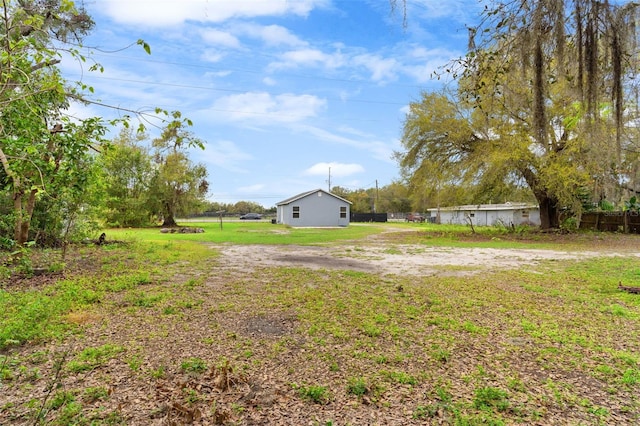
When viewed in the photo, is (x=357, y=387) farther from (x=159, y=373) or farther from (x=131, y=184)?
(x=131, y=184)

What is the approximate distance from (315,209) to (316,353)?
2583 cm

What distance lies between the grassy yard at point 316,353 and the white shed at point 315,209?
22.7 meters

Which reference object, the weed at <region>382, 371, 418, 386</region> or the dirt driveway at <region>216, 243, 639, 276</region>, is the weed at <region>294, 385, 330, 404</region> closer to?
the weed at <region>382, 371, 418, 386</region>

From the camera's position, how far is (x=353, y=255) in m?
10.2

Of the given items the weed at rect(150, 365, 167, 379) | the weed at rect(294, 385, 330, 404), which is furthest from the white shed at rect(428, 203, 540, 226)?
the weed at rect(150, 365, 167, 379)

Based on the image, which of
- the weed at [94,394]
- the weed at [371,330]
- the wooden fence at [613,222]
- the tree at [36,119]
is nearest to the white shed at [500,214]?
the wooden fence at [613,222]

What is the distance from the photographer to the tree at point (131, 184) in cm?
2480

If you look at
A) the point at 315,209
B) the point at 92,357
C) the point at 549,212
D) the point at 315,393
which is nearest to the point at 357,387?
the point at 315,393

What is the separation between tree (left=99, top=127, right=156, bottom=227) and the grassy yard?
2096 cm

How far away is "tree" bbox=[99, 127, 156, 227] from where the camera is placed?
81.4ft

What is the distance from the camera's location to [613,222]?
1842cm

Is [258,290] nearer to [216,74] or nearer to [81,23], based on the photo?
[81,23]

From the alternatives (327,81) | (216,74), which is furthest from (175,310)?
(327,81)

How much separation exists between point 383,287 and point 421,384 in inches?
126
